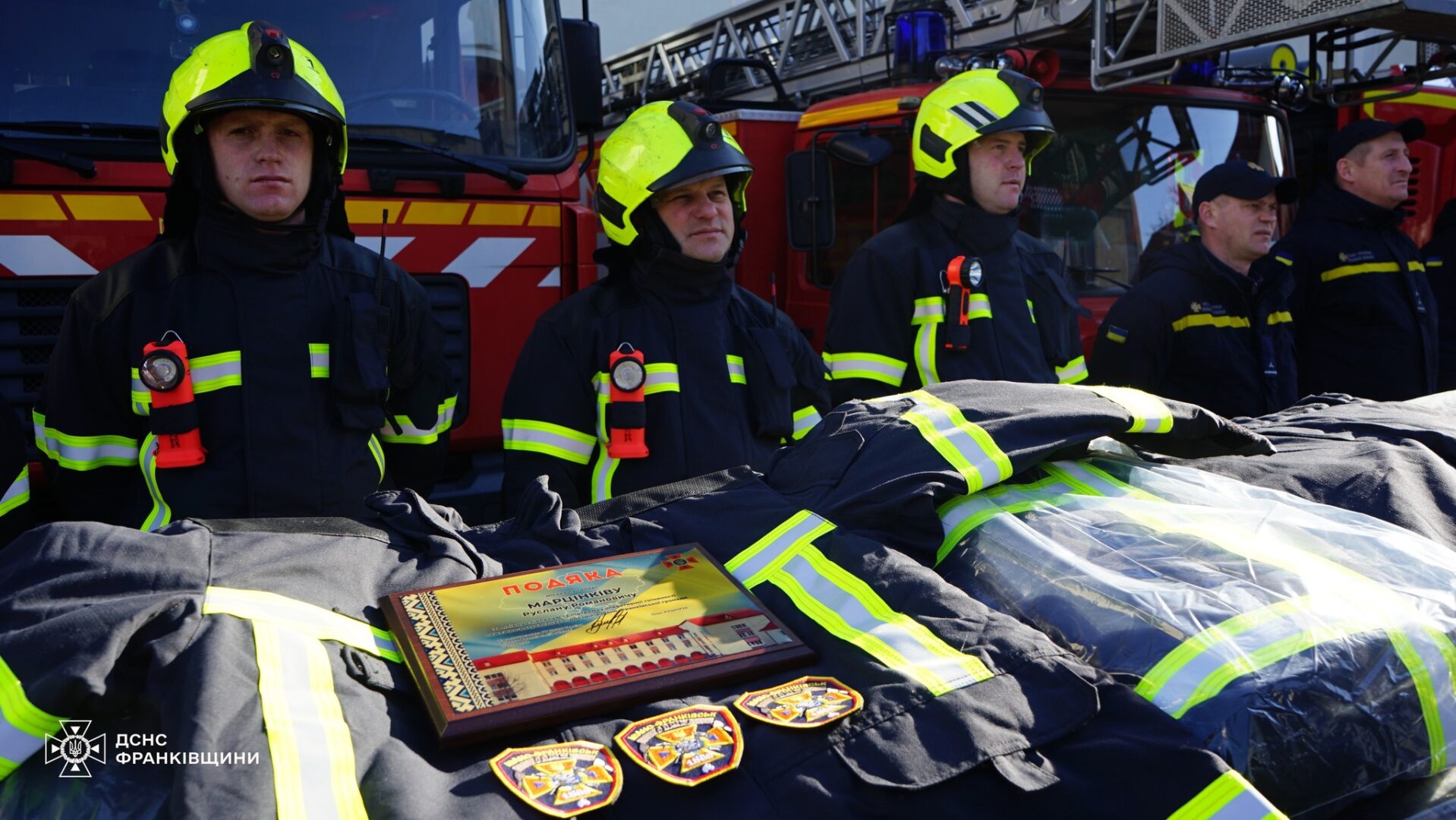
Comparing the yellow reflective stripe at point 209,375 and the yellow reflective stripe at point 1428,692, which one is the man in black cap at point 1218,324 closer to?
the yellow reflective stripe at point 1428,692

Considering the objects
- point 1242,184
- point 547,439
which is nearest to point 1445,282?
point 1242,184

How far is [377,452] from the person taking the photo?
2613 mm

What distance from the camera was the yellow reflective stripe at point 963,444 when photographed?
151 centimetres

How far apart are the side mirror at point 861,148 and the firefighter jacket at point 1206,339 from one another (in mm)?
1111

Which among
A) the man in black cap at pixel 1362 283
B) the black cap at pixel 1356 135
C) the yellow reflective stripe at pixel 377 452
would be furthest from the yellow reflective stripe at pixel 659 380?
the black cap at pixel 1356 135

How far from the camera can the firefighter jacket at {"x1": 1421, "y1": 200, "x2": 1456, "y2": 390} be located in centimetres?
493

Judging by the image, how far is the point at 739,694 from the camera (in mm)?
1209

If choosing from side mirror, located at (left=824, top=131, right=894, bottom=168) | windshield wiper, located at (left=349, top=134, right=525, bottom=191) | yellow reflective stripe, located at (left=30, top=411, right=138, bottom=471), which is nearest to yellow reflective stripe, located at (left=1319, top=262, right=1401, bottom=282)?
side mirror, located at (left=824, top=131, right=894, bottom=168)

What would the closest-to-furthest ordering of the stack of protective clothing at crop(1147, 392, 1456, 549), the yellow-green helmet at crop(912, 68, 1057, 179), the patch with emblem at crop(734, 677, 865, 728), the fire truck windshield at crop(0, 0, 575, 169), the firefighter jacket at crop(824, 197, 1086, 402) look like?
the patch with emblem at crop(734, 677, 865, 728), the stack of protective clothing at crop(1147, 392, 1456, 549), the fire truck windshield at crop(0, 0, 575, 169), the firefighter jacket at crop(824, 197, 1086, 402), the yellow-green helmet at crop(912, 68, 1057, 179)

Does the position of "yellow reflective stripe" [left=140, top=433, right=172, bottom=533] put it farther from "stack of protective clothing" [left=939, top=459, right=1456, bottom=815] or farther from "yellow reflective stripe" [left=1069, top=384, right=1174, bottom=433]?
"yellow reflective stripe" [left=1069, top=384, right=1174, bottom=433]

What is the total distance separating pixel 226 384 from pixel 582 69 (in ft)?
5.88

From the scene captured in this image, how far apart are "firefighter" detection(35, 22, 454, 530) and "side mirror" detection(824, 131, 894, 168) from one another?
2357 millimetres

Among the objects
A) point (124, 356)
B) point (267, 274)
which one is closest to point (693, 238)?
point (267, 274)

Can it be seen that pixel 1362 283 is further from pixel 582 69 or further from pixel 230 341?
pixel 230 341
